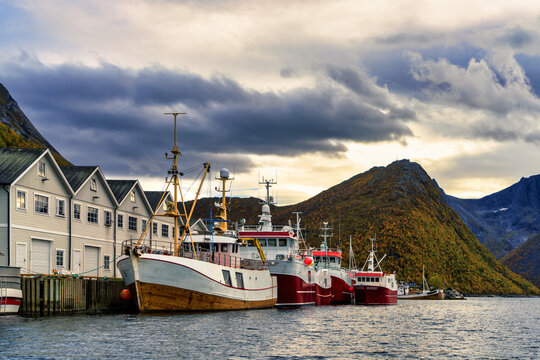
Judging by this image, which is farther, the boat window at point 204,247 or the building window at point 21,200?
the boat window at point 204,247

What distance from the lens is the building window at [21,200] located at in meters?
54.2

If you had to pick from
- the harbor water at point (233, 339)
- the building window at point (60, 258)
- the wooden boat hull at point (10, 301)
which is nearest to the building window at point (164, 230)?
the building window at point (60, 258)

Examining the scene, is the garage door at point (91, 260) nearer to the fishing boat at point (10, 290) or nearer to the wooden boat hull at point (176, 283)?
the wooden boat hull at point (176, 283)

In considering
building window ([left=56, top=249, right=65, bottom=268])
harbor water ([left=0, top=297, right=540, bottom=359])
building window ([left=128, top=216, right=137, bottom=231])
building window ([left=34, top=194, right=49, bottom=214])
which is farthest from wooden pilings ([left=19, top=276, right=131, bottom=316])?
building window ([left=128, top=216, right=137, bottom=231])

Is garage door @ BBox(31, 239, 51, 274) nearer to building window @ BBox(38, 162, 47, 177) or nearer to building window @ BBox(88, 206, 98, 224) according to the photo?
building window @ BBox(38, 162, 47, 177)

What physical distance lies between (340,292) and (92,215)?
51243mm

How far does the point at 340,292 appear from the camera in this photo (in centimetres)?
10638

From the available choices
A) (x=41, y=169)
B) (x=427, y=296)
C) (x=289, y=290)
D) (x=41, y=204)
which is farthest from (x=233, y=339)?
(x=427, y=296)

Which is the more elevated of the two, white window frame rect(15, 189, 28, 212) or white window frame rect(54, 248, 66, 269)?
white window frame rect(15, 189, 28, 212)

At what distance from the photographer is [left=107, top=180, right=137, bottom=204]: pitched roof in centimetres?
7268

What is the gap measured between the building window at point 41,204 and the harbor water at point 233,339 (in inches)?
490

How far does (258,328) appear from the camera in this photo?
147 ft

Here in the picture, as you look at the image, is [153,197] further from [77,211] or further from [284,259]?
[77,211]

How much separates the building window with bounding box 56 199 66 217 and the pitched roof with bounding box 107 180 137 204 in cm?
1071
